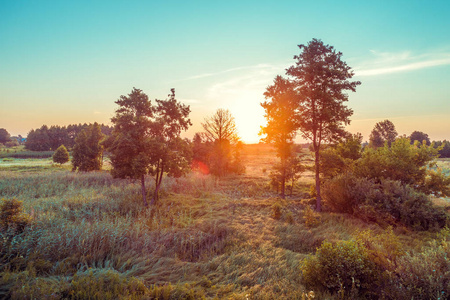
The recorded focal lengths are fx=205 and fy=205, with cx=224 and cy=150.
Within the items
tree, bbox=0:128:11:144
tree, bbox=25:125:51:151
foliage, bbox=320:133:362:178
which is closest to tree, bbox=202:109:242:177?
foliage, bbox=320:133:362:178

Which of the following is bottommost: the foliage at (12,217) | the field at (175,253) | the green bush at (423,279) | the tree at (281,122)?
the field at (175,253)

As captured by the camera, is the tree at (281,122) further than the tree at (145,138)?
Yes

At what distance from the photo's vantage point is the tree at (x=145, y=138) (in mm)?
14117

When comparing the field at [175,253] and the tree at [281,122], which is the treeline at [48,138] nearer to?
the tree at [281,122]

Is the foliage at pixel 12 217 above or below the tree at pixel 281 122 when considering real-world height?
below

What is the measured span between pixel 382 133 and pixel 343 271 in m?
60.4

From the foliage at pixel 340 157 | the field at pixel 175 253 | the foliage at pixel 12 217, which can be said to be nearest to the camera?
the field at pixel 175 253

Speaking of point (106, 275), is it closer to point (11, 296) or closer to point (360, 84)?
point (11, 296)

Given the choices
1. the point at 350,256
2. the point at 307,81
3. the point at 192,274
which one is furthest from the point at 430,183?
the point at 192,274

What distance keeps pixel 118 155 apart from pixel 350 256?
14.0 meters

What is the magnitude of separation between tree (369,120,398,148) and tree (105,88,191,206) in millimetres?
53316

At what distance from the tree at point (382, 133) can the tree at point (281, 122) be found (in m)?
44.2

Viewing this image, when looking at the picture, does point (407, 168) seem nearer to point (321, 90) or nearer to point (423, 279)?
point (321, 90)

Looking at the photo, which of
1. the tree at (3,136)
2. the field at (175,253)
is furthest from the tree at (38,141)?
the field at (175,253)
